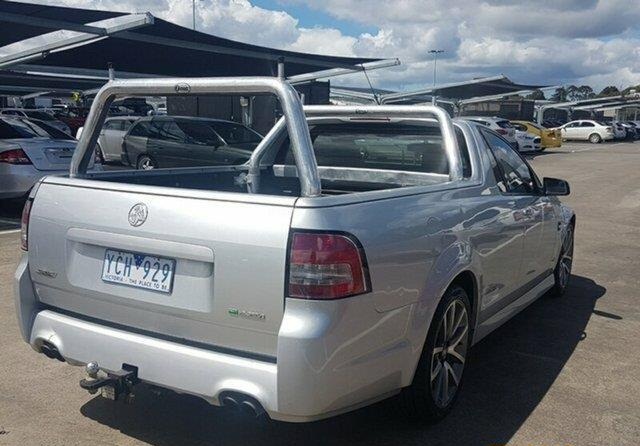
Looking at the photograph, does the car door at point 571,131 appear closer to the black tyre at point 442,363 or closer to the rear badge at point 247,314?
the black tyre at point 442,363

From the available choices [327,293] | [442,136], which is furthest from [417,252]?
[442,136]

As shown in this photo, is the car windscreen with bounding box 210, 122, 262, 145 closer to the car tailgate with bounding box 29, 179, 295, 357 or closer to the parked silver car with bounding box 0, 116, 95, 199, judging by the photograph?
the parked silver car with bounding box 0, 116, 95, 199

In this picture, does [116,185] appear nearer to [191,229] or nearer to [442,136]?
[191,229]

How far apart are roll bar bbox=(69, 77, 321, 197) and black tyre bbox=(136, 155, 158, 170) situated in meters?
11.8

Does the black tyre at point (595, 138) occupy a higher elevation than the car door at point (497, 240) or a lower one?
lower

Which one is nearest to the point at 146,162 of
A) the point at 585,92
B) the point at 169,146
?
the point at 169,146

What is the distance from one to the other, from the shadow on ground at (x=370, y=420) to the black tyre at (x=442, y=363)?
111mm

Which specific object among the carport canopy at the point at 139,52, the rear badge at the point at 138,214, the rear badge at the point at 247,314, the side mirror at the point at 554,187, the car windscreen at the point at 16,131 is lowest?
the rear badge at the point at 247,314

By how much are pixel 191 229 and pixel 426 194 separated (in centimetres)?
124

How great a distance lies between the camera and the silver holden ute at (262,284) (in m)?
2.57

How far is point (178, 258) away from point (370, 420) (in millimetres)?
1469

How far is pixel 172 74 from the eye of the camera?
2445cm

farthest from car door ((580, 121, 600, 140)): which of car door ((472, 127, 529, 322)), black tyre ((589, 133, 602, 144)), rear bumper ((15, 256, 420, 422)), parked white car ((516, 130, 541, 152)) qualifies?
rear bumper ((15, 256, 420, 422))

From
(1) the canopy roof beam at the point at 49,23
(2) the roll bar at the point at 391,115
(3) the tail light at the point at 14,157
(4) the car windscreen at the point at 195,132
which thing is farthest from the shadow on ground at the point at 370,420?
(1) the canopy roof beam at the point at 49,23
